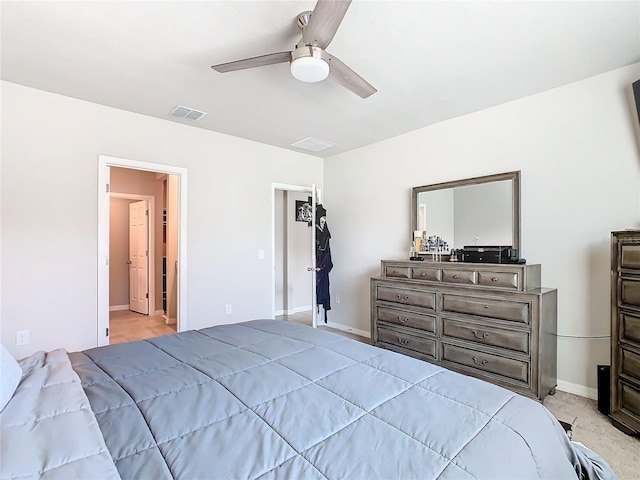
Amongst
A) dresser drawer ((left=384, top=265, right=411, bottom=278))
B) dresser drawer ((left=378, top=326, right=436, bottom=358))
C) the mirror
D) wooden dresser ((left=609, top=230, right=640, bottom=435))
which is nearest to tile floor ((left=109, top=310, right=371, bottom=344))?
dresser drawer ((left=378, top=326, right=436, bottom=358))

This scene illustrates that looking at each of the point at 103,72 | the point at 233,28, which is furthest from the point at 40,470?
the point at 103,72

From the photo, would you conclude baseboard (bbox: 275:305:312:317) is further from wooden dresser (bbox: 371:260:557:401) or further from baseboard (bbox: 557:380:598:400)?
baseboard (bbox: 557:380:598:400)

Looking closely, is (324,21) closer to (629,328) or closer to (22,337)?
(629,328)

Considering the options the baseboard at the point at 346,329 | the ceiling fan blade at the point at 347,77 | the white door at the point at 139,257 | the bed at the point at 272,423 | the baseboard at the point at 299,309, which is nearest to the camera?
the bed at the point at 272,423

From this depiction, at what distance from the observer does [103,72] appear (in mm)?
2604

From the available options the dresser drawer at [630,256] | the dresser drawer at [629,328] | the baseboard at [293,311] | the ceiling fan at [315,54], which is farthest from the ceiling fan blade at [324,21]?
the baseboard at [293,311]

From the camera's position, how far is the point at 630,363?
84.7 inches

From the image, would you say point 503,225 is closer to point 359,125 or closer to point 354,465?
point 359,125

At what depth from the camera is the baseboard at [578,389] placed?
8.73ft

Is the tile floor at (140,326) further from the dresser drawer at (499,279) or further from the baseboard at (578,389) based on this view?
the baseboard at (578,389)

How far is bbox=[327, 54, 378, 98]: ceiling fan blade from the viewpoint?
1985 mm

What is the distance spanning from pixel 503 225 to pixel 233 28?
110 inches

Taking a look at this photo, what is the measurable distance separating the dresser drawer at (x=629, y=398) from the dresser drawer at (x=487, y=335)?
558mm

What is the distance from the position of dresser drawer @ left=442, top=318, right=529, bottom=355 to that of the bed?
1.43 meters
